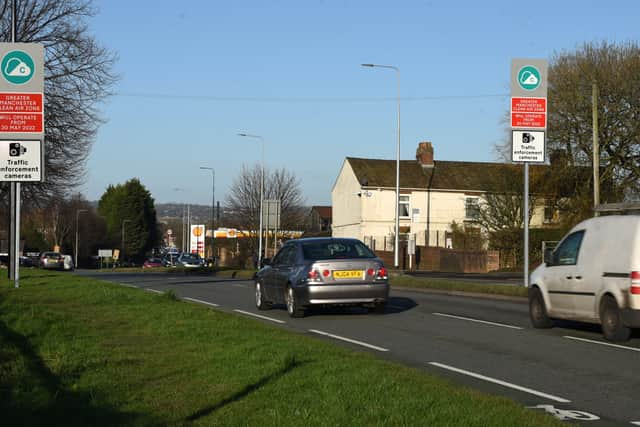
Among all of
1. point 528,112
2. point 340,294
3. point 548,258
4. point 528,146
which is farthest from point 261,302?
point 528,112

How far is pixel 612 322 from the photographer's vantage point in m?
13.6

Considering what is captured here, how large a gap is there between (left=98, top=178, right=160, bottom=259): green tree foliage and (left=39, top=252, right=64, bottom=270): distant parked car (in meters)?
65.4

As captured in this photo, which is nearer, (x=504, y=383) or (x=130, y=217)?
(x=504, y=383)

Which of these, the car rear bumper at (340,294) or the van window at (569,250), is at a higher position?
the van window at (569,250)

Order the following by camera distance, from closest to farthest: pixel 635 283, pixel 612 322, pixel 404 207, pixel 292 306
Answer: pixel 635 283, pixel 612 322, pixel 292 306, pixel 404 207

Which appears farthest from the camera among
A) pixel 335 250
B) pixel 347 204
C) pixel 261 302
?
pixel 347 204

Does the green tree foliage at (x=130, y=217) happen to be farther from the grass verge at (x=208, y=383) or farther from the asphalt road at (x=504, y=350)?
the grass verge at (x=208, y=383)

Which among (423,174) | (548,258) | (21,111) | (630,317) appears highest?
(423,174)

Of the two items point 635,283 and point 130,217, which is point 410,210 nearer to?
point 635,283

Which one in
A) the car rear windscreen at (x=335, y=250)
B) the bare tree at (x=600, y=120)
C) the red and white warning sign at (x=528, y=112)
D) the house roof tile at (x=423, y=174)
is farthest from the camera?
the house roof tile at (x=423, y=174)

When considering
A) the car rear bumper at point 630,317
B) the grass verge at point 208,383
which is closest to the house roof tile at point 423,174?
the car rear bumper at point 630,317

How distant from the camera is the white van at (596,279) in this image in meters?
13.1

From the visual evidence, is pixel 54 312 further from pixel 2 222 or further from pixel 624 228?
pixel 2 222

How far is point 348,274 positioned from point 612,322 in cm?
547
